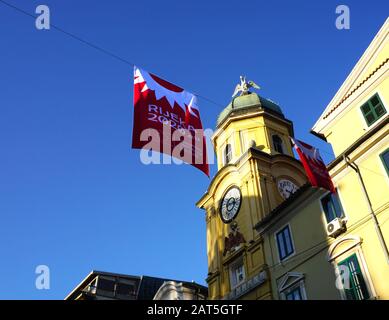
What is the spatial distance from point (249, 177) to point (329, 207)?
987cm

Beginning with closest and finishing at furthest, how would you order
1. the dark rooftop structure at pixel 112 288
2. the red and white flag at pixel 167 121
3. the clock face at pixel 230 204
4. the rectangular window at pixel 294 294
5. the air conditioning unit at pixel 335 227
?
1. the red and white flag at pixel 167 121
2. the air conditioning unit at pixel 335 227
3. the rectangular window at pixel 294 294
4. the clock face at pixel 230 204
5. the dark rooftop structure at pixel 112 288

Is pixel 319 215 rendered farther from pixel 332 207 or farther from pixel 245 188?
pixel 245 188

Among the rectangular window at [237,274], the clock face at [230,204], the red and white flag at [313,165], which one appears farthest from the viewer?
the clock face at [230,204]

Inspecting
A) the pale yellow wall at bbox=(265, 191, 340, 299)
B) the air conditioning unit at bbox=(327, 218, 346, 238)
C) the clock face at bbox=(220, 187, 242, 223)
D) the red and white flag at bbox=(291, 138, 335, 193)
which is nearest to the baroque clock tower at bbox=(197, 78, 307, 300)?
the clock face at bbox=(220, 187, 242, 223)

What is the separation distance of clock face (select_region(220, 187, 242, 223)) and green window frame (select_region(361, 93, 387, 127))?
40.0ft

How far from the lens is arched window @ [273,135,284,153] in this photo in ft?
117

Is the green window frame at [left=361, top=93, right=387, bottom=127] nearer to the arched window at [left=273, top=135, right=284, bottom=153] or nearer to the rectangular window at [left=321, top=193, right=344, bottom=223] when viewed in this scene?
the rectangular window at [left=321, top=193, right=344, bottom=223]

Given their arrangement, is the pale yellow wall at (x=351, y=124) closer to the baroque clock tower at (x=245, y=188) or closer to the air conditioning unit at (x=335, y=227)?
the air conditioning unit at (x=335, y=227)

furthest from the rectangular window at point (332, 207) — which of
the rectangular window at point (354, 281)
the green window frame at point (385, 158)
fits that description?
the green window frame at point (385, 158)

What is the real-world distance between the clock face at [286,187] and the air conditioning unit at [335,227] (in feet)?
34.3

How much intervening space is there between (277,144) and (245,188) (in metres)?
6.67

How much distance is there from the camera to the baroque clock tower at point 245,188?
1081 inches
